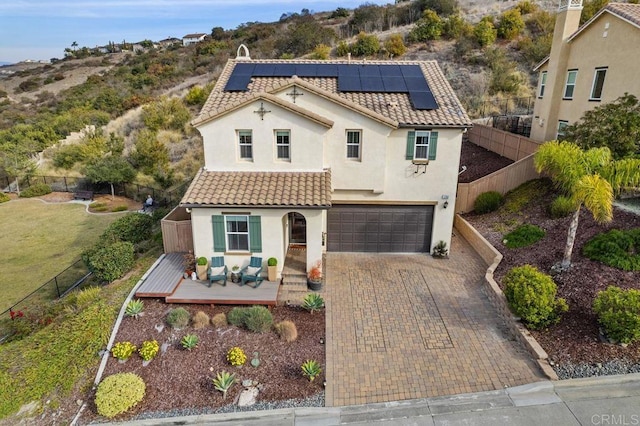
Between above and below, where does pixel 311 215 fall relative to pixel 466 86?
below

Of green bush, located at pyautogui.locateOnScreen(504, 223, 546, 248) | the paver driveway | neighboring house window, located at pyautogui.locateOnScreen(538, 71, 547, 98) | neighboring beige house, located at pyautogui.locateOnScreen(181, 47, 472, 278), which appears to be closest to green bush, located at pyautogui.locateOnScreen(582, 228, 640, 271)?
green bush, located at pyautogui.locateOnScreen(504, 223, 546, 248)

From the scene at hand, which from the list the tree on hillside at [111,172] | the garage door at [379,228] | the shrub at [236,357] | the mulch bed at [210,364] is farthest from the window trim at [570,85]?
the tree on hillside at [111,172]

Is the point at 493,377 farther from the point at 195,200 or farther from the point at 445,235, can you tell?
the point at 195,200

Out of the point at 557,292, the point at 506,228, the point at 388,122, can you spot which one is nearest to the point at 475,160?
the point at 506,228

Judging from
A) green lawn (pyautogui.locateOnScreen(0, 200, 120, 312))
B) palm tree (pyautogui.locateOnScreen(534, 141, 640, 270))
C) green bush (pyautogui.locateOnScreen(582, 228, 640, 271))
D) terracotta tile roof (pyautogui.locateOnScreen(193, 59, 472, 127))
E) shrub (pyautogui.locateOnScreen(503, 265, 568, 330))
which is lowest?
green lawn (pyautogui.locateOnScreen(0, 200, 120, 312))

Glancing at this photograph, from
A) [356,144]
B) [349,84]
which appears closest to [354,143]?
[356,144]

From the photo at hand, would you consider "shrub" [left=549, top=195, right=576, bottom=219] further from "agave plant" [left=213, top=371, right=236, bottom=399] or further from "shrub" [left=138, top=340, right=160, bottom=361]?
"shrub" [left=138, top=340, right=160, bottom=361]

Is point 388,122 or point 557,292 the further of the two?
point 388,122
